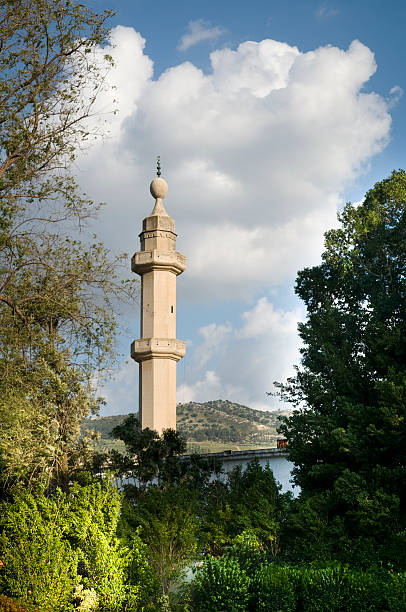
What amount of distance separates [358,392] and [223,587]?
8.90 metres

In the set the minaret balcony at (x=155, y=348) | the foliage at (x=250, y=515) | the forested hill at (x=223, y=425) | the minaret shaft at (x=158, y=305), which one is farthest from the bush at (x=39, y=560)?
the forested hill at (x=223, y=425)

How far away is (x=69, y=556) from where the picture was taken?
39.5 feet

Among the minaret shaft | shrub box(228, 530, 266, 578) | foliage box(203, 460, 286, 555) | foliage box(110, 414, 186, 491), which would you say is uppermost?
the minaret shaft

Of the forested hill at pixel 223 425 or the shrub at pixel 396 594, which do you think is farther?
the forested hill at pixel 223 425

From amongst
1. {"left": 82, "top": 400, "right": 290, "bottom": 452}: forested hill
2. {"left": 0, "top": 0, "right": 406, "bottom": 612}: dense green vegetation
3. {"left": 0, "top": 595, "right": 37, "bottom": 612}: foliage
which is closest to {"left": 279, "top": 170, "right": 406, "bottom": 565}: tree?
{"left": 0, "top": 0, "right": 406, "bottom": 612}: dense green vegetation

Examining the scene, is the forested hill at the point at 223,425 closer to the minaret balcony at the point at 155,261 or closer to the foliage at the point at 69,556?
the minaret balcony at the point at 155,261

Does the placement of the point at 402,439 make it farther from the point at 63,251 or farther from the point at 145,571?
the point at 63,251

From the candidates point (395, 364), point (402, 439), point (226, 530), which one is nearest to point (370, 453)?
point (402, 439)

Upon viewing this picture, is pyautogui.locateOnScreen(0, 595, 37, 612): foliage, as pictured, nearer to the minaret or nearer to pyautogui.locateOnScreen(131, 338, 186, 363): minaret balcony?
the minaret

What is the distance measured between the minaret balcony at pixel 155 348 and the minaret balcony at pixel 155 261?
3480 millimetres

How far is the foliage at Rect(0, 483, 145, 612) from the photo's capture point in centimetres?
1178

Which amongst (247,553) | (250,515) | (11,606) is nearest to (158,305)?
(250,515)

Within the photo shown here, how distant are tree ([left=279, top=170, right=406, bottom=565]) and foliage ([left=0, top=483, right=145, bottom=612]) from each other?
533 centimetres

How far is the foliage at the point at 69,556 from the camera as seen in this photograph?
11781 millimetres
